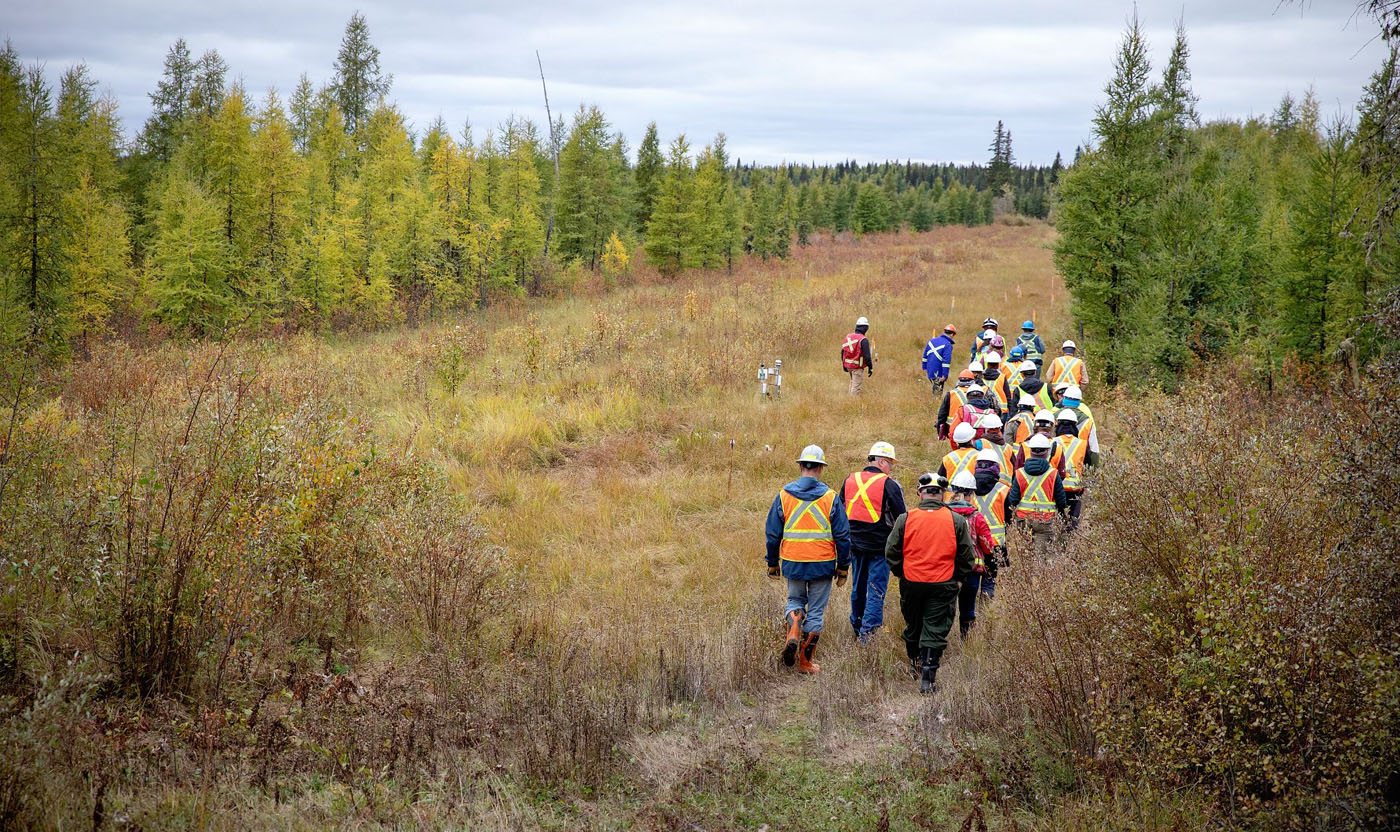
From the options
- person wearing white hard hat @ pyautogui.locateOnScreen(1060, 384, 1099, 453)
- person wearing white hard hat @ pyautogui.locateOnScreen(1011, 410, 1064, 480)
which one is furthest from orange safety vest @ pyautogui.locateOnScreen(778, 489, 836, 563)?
person wearing white hard hat @ pyautogui.locateOnScreen(1060, 384, 1099, 453)

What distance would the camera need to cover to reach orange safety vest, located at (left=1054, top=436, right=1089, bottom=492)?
28.8 ft

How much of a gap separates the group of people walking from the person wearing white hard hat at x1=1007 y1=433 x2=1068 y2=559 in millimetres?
11

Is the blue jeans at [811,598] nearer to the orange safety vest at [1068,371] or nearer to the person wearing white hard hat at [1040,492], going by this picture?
the person wearing white hard hat at [1040,492]

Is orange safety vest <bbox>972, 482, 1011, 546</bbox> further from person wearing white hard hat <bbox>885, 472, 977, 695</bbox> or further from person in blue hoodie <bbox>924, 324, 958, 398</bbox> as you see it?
person in blue hoodie <bbox>924, 324, 958, 398</bbox>

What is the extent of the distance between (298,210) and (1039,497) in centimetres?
2720

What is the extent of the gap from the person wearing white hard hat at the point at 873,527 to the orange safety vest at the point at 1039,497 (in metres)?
1.68

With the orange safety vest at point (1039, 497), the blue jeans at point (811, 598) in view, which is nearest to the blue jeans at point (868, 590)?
the blue jeans at point (811, 598)

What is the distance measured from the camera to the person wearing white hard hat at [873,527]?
7.46m

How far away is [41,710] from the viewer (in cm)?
358

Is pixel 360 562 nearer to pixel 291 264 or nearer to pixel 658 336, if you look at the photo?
pixel 658 336

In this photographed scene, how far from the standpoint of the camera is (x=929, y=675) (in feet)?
21.2

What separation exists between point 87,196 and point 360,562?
22306mm

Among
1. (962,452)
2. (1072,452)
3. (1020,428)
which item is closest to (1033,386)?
(1020,428)

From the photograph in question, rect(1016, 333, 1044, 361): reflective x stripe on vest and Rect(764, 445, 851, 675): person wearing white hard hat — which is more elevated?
Rect(1016, 333, 1044, 361): reflective x stripe on vest
